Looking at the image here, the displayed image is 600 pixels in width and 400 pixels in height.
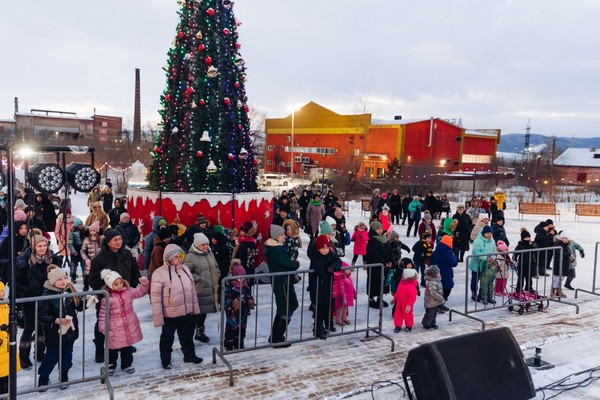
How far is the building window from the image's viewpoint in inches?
2154

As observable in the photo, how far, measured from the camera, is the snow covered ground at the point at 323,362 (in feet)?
16.6

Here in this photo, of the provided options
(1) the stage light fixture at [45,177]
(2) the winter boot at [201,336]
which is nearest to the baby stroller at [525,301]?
(2) the winter boot at [201,336]

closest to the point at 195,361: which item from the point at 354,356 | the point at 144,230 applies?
the point at 354,356

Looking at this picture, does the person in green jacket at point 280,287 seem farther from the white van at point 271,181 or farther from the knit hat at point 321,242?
the white van at point 271,181

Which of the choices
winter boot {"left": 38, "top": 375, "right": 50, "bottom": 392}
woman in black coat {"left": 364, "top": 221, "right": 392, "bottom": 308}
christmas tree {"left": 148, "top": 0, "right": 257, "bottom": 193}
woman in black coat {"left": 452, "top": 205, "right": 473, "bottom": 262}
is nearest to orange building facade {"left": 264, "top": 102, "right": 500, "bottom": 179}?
woman in black coat {"left": 452, "top": 205, "right": 473, "bottom": 262}

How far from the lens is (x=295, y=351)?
623 centimetres

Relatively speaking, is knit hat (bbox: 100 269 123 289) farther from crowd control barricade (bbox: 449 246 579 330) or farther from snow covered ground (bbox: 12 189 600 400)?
crowd control barricade (bbox: 449 246 579 330)

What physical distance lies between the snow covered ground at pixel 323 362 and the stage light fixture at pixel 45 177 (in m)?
Result: 2.19

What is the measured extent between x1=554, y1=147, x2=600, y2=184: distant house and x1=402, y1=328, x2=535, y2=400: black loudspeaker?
62.5 meters

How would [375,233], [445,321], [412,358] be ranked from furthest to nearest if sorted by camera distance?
[375,233] → [445,321] → [412,358]

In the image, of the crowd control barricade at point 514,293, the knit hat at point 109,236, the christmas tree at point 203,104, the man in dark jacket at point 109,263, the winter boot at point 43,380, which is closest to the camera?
the winter boot at point 43,380

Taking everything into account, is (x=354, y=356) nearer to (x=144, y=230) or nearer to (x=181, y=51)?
(x=144, y=230)

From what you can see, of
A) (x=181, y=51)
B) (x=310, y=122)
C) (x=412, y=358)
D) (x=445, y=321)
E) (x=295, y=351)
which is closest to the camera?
(x=412, y=358)

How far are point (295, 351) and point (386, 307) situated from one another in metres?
2.71
